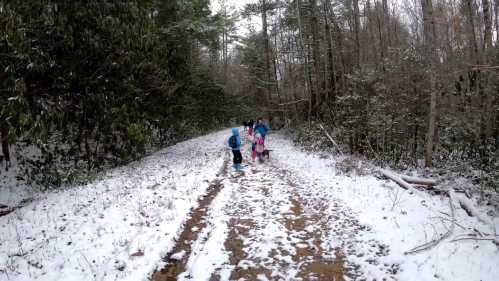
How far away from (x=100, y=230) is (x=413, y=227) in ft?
20.0

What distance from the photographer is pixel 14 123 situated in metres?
10.8

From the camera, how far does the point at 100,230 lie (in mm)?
6773

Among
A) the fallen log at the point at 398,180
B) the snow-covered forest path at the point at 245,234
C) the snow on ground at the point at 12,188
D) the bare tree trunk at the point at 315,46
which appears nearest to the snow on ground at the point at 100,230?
the snow-covered forest path at the point at 245,234

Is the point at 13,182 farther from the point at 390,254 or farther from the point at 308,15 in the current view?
the point at 308,15

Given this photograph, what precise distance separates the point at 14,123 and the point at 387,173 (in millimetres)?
11942

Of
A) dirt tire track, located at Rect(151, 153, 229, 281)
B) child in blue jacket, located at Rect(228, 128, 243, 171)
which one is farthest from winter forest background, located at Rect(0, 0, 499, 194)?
dirt tire track, located at Rect(151, 153, 229, 281)

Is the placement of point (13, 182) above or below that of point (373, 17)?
below

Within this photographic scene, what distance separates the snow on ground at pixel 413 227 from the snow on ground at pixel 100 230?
3555 mm

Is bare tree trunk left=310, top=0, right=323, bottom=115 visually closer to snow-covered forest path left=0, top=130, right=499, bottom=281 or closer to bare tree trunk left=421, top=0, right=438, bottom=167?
bare tree trunk left=421, top=0, right=438, bottom=167

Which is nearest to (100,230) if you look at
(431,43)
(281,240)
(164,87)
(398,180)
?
(281,240)

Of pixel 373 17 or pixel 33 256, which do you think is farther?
pixel 373 17

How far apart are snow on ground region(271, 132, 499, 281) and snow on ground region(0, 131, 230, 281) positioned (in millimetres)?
3555

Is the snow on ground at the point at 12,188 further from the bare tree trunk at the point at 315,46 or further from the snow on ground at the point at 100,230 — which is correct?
the bare tree trunk at the point at 315,46

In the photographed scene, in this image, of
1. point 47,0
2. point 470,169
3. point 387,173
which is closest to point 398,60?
point 470,169
